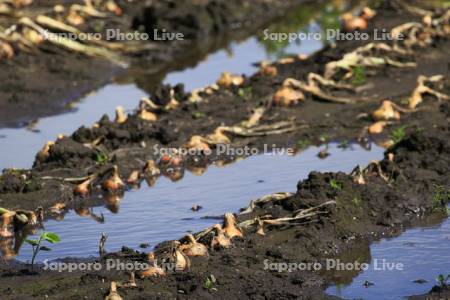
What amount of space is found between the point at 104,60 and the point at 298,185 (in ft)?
24.6

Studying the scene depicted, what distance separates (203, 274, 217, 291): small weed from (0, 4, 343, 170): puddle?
4.47 metres

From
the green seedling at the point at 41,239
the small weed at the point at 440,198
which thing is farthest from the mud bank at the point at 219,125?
the small weed at the point at 440,198

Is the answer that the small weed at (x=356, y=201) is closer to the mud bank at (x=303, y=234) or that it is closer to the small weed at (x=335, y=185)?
the mud bank at (x=303, y=234)

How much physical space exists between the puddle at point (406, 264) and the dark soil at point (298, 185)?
0.51 feet

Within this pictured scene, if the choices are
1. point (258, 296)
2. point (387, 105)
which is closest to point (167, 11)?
point (387, 105)

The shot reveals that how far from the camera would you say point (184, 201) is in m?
10.2

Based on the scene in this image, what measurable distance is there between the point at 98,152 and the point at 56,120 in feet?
8.09

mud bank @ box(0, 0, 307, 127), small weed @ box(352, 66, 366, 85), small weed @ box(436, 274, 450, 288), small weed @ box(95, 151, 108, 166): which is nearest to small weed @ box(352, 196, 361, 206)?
small weed @ box(436, 274, 450, 288)

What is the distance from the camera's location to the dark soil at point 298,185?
766cm

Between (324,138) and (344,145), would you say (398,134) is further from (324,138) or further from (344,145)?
(324,138)

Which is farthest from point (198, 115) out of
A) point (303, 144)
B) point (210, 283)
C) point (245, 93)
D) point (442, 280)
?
point (442, 280)

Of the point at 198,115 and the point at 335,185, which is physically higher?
the point at 198,115

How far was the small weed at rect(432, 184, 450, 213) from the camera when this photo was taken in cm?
955

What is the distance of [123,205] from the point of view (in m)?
10.2
